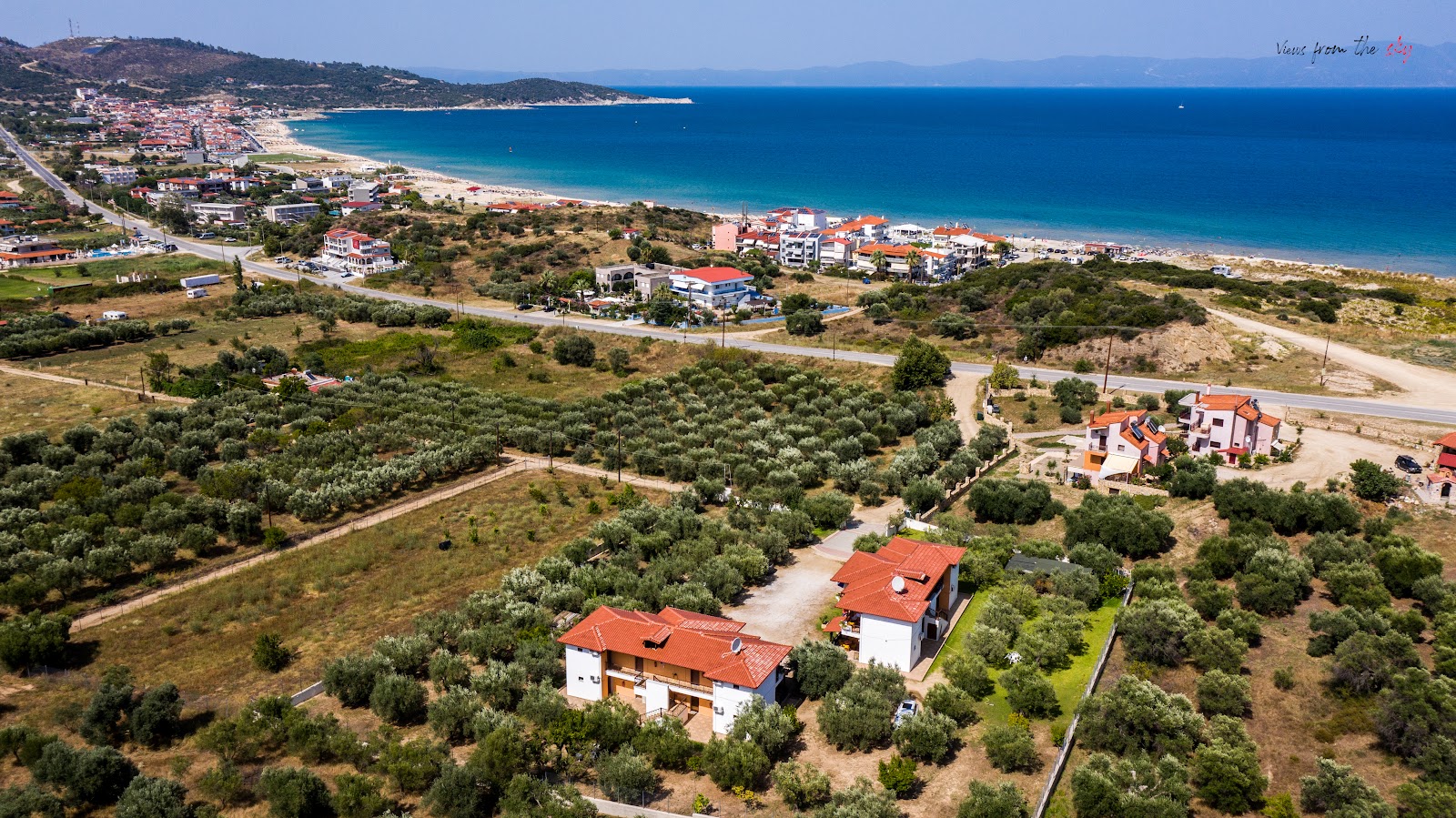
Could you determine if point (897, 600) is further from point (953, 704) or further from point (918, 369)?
point (918, 369)

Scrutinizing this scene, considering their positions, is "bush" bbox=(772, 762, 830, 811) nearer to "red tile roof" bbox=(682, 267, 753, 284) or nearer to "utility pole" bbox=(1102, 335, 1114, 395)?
"utility pole" bbox=(1102, 335, 1114, 395)

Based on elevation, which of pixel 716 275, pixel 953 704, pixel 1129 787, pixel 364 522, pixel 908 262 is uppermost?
pixel 908 262

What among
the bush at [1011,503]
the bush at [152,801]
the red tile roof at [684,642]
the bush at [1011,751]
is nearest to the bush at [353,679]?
the bush at [152,801]

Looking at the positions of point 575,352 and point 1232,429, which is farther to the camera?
point 575,352

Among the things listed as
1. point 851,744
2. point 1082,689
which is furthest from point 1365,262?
point 851,744

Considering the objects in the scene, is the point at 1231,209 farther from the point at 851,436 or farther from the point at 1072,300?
the point at 851,436

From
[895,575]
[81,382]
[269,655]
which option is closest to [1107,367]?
[895,575]

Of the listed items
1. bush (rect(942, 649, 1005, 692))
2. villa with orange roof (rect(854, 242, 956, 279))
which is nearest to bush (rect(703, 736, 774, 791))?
bush (rect(942, 649, 1005, 692))

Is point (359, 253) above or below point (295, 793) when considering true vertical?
above
